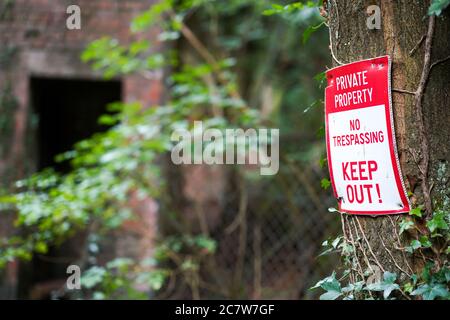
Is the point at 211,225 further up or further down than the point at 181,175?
further down

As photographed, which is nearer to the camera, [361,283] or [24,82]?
[361,283]

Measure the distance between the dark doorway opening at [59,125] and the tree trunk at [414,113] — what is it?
13.4ft

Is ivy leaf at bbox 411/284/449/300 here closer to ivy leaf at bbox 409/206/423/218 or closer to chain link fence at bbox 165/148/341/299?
ivy leaf at bbox 409/206/423/218

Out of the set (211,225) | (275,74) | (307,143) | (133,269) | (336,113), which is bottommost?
(133,269)

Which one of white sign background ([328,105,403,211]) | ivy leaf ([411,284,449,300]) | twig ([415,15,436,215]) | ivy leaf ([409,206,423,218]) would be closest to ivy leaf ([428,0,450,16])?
twig ([415,15,436,215])

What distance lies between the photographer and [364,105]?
5.31 feet

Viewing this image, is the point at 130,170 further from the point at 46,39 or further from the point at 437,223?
the point at 437,223

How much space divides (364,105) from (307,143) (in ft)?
9.18

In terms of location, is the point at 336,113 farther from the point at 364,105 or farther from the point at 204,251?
the point at 204,251

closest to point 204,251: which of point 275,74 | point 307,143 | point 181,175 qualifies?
point 181,175

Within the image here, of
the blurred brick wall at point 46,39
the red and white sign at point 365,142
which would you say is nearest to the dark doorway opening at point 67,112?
the blurred brick wall at point 46,39

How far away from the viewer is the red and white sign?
1558mm

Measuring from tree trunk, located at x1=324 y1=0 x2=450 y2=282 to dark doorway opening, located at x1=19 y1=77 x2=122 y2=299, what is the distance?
4.08m

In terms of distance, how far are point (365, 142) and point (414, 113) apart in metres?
0.18
